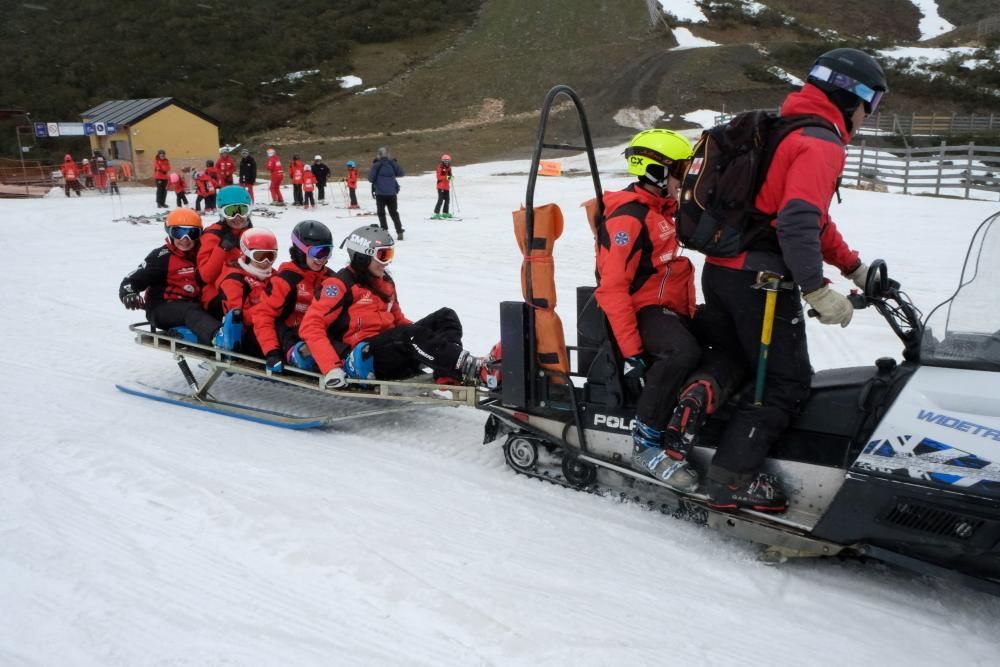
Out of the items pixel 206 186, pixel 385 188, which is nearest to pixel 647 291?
pixel 385 188

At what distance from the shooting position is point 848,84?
3066 millimetres

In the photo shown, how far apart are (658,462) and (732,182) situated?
139 centimetres

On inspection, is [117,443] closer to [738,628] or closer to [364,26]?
[738,628]

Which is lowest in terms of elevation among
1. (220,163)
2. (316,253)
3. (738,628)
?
(738,628)

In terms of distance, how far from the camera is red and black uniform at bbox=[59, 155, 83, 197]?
74.6ft

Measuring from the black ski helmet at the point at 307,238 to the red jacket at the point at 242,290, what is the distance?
301 millimetres

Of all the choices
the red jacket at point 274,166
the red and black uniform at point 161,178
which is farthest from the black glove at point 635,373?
the red and black uniform at point 161,178

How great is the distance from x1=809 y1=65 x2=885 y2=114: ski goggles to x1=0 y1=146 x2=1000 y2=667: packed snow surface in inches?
82.5

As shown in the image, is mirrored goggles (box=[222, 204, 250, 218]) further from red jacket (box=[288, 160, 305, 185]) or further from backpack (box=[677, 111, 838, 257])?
red jacket (box=[288, 160, 305, 185])

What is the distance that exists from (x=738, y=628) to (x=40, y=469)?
4.06 m

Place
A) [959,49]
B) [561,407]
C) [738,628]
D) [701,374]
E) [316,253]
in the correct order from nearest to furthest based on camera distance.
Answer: [738,628]
[701,374]
[561,407]
[316,253]
[959,49]

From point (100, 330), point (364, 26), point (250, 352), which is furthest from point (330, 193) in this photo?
point (364, 26)

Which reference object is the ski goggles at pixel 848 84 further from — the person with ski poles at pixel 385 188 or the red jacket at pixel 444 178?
the red jacket at pixel 444 178

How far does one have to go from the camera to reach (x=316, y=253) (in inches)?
220
